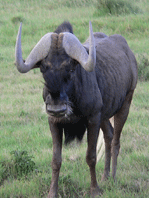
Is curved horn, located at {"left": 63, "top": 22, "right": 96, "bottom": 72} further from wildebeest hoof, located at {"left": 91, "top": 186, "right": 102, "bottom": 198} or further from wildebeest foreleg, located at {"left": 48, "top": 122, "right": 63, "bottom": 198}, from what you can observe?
wildebeest hoof, located at {"left": 91, "top": 186, "right": 102, "bottom": 198}

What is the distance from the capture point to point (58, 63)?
2.92 meters

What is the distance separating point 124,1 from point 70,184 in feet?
36.6

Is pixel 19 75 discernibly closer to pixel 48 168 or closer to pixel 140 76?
pixel 140 76

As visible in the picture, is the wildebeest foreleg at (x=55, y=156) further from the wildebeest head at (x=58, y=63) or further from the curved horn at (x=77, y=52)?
the curved horn at (x=77, y=52)

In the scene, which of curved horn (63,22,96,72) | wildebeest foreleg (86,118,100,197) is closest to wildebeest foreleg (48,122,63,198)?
wildebeest foreleg (86,118,100,197)

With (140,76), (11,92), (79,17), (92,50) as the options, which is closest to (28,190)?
(92,50)

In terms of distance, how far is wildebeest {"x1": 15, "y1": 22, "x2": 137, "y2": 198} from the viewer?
288cm

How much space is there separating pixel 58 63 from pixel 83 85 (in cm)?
51

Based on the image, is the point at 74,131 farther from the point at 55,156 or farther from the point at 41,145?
the point at 41,145

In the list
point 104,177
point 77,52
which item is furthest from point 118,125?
point 77,52

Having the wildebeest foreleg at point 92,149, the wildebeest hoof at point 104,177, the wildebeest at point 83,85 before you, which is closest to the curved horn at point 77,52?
the wildebeest at point 83,85

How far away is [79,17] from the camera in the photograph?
12992 millimetres

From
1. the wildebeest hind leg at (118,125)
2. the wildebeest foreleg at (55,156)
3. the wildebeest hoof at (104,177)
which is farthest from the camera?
the wildebeest hind leg at (118,125)

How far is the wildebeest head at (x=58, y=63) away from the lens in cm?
283
